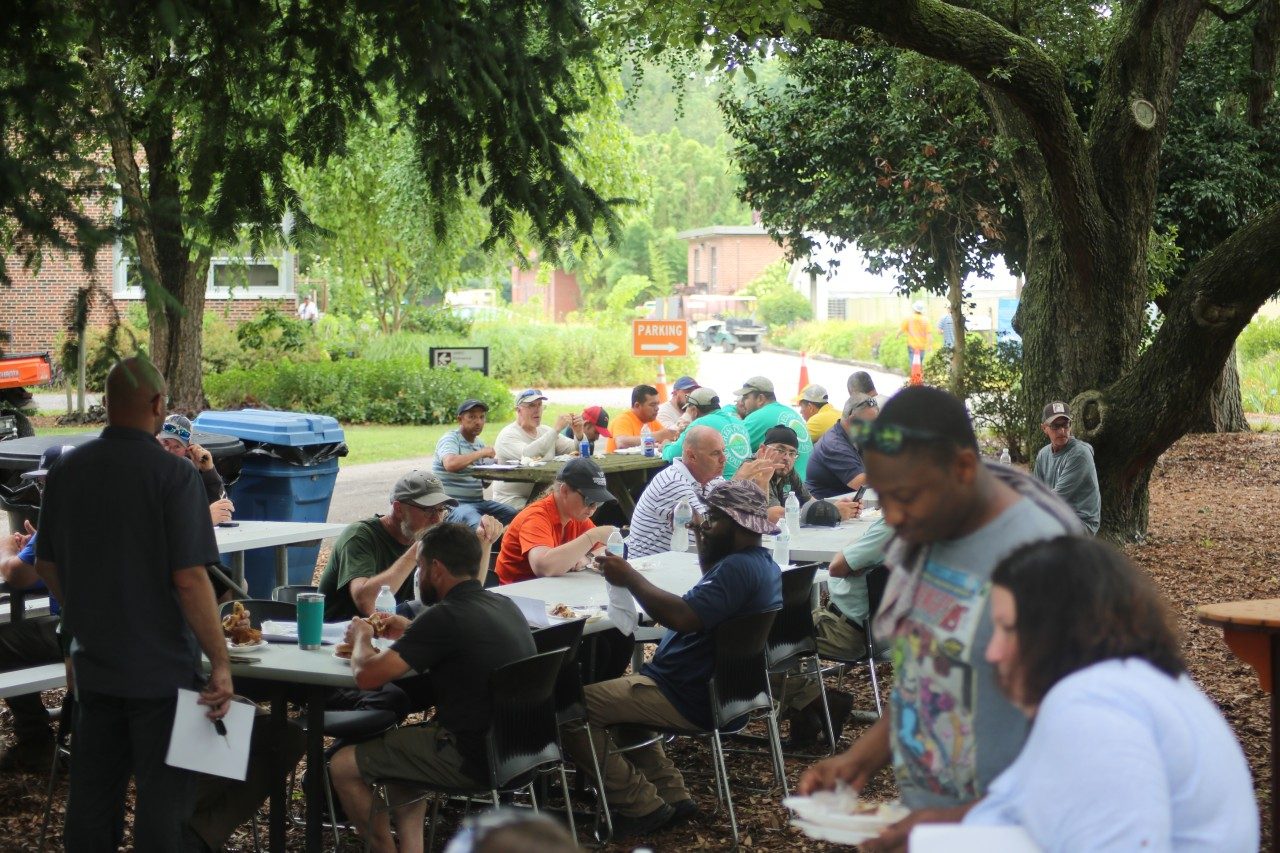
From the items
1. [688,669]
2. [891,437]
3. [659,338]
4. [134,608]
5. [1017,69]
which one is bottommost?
[688,669]

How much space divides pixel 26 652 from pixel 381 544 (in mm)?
1694

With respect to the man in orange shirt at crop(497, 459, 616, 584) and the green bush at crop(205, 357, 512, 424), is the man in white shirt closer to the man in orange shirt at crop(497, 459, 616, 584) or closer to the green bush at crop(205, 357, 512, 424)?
the man in orange shirt at crop(497, 459, 616, 584)

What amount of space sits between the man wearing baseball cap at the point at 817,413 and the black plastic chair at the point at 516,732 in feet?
26.3

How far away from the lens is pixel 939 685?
9.27 ft

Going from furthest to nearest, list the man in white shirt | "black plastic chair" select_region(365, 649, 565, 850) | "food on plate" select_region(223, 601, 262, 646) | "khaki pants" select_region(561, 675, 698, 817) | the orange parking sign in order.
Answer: the orange parking sign < the man in white shirt < "khaki pants" select_region(561, 675, 698, 817) < "food on plate" select_region(223, 601, 262, 646) < "black plastic chair" select_region(365, 649, 565, 850)

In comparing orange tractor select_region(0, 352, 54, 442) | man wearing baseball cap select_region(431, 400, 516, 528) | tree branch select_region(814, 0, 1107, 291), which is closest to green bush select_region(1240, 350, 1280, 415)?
tree branch select_region(814, 0, 1107, 291)

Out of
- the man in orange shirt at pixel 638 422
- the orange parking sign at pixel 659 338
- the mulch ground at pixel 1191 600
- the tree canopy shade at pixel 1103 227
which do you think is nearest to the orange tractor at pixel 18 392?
the man in orange shirt at pixel 638 422

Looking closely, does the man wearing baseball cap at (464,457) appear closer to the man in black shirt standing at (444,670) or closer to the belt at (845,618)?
the belt at (845,618)

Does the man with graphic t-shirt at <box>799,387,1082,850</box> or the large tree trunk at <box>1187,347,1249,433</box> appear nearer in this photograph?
the man with graphic t-shirt at <box>799,387,1082,850</box>

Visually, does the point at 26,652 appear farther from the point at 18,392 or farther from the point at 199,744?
the point at 18,392

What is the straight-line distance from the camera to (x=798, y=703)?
7.79 m

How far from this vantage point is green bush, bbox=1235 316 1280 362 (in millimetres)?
31906

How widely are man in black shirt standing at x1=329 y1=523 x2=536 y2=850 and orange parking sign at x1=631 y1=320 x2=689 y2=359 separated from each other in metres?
15.9

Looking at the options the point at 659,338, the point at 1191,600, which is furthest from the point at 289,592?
the point at 659,338
